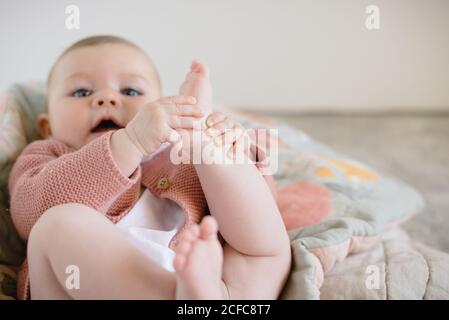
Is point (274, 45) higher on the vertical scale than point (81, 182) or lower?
higher

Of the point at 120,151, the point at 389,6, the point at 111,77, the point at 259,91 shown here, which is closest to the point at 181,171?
the point at 120,151

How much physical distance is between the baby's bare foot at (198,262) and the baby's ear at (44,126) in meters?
0.63

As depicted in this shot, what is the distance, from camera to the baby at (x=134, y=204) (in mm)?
616

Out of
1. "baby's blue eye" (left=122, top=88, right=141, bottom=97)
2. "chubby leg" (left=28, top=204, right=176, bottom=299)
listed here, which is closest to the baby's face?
"baby's blue eye" (left=122, top=88, right=141, bottom=97)

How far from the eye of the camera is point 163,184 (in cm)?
85

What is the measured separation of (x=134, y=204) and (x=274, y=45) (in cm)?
125

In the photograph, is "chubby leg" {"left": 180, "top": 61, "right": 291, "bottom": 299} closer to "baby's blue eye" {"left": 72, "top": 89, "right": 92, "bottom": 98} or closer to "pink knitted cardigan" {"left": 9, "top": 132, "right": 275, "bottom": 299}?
"pink knitted cardigan" {"left": 9, "top": 132, "right": 275, "bottom": 299}

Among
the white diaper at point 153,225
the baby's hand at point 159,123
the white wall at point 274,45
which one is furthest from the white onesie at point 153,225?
the white wall at point 274,45

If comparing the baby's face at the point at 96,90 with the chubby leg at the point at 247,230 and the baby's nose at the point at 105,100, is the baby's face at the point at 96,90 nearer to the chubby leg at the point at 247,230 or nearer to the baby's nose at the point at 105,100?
the baby's nose at the point at 105,100

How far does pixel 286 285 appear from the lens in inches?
28.3

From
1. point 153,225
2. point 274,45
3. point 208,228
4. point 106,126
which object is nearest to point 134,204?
point 153,225

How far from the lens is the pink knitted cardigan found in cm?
72

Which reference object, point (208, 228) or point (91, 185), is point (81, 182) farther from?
point (208, 228)
